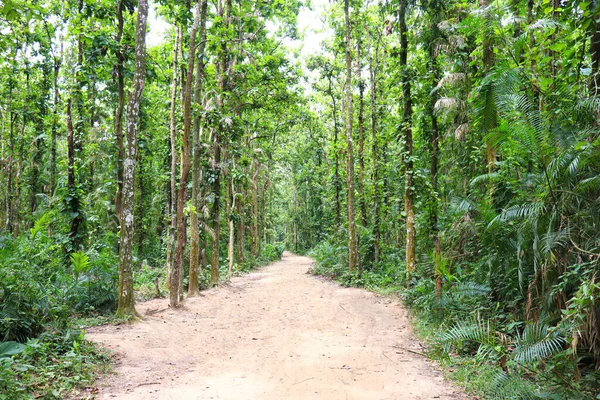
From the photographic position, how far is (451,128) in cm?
1122

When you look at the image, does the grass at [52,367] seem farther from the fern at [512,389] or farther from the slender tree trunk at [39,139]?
the slender tree trunk at [39,139]

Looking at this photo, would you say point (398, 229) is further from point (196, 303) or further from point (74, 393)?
point (74, 393)

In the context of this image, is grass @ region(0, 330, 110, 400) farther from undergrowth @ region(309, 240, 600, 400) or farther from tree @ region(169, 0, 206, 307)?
undergrowth @ region(309, 240, 600, 400)

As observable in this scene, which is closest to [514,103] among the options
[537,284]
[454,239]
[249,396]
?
[537,284]

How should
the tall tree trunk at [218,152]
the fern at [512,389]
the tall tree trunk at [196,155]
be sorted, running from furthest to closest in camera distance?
the tall tree trunk at [218,152] → the tall tree trunk at [196,155] → the fern at [512,389]

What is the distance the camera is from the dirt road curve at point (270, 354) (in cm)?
479

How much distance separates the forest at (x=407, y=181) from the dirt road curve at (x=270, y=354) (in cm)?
56

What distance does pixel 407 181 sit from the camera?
1069cm

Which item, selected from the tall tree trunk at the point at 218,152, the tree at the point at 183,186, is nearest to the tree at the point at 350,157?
the tall tree trunk at the point at 218,152

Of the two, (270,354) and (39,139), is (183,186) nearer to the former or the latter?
(270,354)

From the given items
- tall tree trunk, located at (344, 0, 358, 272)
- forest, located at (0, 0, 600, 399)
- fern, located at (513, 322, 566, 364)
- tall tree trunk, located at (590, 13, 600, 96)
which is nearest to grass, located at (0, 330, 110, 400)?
forest, located at (0, 0, 600, 399)

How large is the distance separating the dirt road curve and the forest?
0.56 m

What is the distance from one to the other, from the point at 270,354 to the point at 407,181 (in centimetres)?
642

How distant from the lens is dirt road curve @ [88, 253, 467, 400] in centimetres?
479
